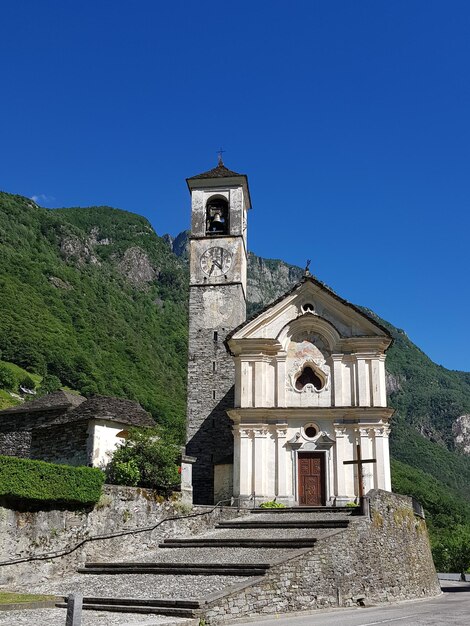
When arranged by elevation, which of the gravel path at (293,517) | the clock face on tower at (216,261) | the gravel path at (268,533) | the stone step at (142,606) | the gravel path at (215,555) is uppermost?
the clock face on tower at (216,261)

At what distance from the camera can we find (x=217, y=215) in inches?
1587

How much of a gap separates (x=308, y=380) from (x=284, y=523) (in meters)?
9.09

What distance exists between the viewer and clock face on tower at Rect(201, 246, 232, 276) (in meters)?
38.2

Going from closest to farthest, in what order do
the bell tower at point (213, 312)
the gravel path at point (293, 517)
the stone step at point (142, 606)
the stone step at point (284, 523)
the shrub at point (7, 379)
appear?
the stone step at point (142, 606)
the stone step at point (284, 523)
the gravel path at point (293, 517)
the bell tower at point (213, 312)
the shrub at point (7, 379)

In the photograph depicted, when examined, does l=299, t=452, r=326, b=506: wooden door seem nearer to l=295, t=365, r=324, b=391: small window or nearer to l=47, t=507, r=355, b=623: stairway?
l=295, t=365, r=324, b=391: small window

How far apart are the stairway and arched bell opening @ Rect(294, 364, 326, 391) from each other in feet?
23.6

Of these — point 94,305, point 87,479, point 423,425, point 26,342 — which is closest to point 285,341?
point 87,479

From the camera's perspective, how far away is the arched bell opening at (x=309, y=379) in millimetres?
32000

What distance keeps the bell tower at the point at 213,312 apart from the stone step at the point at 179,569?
11.8 meters

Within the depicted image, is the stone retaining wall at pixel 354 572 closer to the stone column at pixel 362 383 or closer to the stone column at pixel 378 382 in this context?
the stone column at pixel 378 382

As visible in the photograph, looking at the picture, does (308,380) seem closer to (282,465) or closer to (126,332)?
(282,465)

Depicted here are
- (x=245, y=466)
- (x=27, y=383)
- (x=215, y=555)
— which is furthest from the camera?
(x=27, y=383)

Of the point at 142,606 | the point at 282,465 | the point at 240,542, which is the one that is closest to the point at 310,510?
the point at 282,465

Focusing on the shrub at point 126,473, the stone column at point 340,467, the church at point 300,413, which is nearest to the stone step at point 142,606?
the shrub at point 126,473
